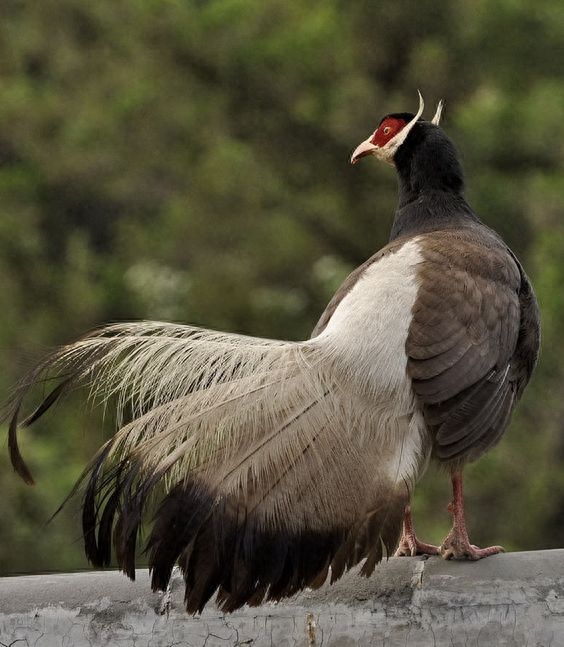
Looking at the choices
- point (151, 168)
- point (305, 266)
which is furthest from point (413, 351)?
point (151, 168)

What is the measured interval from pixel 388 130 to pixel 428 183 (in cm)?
25

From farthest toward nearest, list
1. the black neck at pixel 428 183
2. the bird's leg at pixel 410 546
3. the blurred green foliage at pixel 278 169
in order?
the blurred green foliage at pixel 278 169
the black neck at pixel 428 183
the bird's leg at pixel 410 546

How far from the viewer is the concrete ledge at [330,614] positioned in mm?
2375

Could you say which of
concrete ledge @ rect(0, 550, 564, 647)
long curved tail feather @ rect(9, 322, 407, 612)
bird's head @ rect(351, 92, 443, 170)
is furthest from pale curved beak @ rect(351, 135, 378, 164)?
concrete ledge @ rect(0, 550, 564, 647)

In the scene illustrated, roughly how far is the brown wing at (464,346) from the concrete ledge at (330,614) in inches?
14.4

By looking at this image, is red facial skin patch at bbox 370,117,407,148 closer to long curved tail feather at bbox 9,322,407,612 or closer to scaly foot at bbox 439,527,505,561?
long curved tail feather at bbox 9,322,407,612

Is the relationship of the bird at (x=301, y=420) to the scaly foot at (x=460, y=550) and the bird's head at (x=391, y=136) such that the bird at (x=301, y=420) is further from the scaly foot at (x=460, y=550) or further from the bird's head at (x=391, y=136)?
the bird's head at (x=391, y=136)

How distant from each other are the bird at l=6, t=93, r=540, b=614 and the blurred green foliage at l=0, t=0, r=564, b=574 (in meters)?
3.94

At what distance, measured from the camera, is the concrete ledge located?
7.79 ft

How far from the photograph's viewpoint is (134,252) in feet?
30.7

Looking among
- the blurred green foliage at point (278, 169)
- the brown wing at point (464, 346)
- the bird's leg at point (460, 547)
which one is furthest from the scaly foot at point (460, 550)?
the blurred green foliage at point (278, 169)

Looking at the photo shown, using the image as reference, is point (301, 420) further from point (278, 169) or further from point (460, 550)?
point (278, 169)

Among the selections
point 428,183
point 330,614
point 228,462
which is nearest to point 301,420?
point 228,462

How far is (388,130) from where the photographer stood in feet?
12.5
